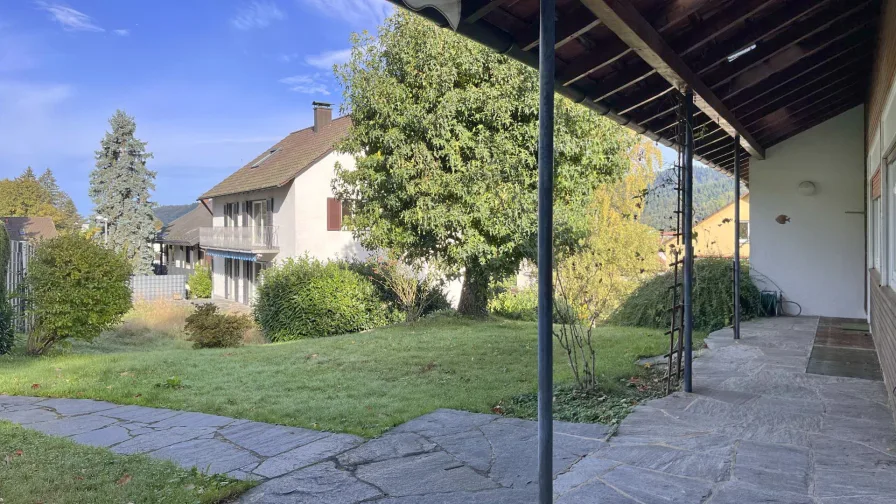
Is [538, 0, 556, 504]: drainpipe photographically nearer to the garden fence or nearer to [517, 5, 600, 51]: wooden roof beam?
[517, 5, 600, 51]: wooden roof beam

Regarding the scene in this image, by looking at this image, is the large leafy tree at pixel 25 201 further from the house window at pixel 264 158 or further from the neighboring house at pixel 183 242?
the house window at pixel 264 158

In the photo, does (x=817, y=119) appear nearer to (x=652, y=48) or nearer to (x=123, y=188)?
(x=652, y=48)

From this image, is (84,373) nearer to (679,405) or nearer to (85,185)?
(679,405)

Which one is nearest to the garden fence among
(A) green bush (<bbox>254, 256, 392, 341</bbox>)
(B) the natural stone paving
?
(A) green bush (<bbox>254, 256, 392, 341</bbox>)

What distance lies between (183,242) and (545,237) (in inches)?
1339

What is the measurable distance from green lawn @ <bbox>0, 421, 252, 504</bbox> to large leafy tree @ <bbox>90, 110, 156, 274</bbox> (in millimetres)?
30458

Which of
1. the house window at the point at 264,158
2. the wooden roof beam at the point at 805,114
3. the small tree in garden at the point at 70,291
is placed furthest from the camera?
the house window at the point at 264,158

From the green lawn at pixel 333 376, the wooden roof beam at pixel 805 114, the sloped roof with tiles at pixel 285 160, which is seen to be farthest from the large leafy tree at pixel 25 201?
the wooden roof beam at pixel 805 114

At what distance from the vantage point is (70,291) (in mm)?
9047

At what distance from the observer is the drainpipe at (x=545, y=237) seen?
2572 mm

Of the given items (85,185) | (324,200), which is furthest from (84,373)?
(85,185)

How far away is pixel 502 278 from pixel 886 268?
27.7 ft

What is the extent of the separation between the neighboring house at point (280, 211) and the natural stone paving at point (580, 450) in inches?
586

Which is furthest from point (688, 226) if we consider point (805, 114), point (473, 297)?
point (473, 297)
